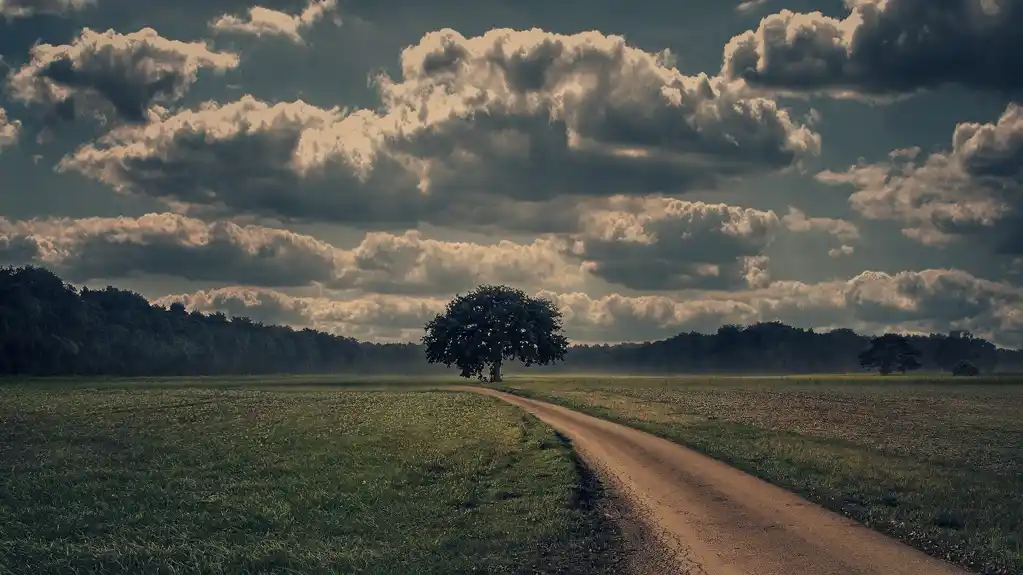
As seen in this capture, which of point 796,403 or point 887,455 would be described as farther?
point 796,403

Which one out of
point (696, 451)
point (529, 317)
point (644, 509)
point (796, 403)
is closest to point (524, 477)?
point (644, 509)

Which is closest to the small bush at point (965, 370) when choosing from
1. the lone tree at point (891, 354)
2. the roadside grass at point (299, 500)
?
Answer: the lone tree at point (891, 354)

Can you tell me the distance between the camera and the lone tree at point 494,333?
112562 millimetres

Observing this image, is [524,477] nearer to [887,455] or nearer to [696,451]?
[696,451]

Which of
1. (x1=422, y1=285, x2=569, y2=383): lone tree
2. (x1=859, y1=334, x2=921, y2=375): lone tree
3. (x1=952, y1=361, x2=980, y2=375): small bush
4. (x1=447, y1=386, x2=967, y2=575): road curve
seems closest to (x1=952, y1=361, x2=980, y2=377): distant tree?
(x1=952, y1=361, x2=980, y2=375): small bush

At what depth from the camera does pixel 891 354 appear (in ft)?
536

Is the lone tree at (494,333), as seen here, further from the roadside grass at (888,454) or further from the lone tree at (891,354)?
the lone tree at (891,354)

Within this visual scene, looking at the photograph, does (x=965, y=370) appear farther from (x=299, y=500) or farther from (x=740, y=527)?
(x=299, y=500)

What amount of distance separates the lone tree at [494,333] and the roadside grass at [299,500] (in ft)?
221

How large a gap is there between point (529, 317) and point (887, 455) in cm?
8388

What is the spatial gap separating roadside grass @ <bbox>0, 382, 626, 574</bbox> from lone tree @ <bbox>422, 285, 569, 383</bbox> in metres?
67.3

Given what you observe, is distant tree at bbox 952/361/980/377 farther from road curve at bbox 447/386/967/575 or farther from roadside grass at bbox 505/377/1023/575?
road curve at bbox 447/386/967/575

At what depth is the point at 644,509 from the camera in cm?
2109

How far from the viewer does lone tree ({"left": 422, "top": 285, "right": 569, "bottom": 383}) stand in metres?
113
